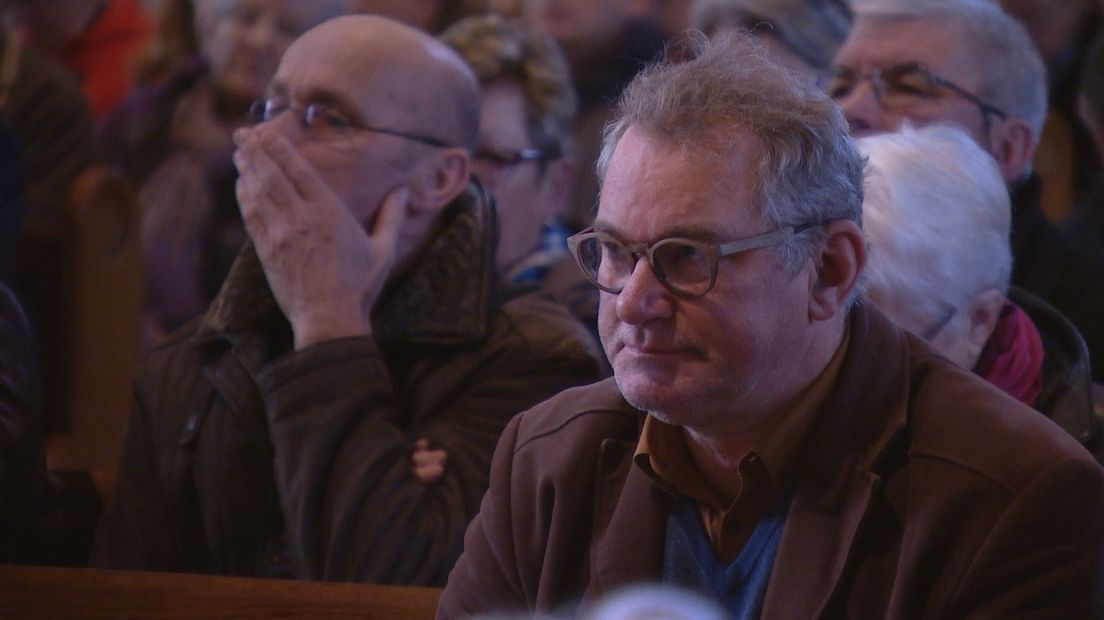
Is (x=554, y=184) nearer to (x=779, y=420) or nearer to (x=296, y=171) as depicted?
(x=296, y=171)

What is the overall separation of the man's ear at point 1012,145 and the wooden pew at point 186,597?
4.92 feet

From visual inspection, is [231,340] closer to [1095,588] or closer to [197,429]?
[197,429]

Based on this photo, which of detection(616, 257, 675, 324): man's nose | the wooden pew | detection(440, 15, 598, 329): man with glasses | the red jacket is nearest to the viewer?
the red jacket

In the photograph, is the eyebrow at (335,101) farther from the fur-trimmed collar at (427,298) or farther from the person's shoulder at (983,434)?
the person's shoulder at (983,434)

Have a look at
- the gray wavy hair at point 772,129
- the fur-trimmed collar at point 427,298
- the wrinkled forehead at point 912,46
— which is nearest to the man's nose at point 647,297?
the gray wavy hair at point 772,129

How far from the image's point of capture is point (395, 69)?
104 inches

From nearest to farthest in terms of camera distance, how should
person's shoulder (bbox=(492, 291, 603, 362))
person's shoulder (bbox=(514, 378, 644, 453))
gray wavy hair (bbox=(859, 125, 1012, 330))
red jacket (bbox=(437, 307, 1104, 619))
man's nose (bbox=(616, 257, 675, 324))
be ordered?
red jacket (bbox=(437, 307, 1104, 619)), man's nose (bbox=(616, 257, 675, 324)), person's shoulder (bbox=(514, 378, 644, 453)), gray wavy hair (bbox=(859, 125, 1012, 330)), person's shoulder (bbox=(492, 291, 603, 362))

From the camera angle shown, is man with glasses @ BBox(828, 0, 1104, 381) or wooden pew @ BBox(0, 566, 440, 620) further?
man with glasses @ BBox(828, 0, 1104, 381)

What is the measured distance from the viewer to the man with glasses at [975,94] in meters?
2.89

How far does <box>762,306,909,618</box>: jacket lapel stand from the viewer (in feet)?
5.46

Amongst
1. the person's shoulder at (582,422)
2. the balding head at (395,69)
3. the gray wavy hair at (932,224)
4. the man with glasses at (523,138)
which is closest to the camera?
the person's shoulder at (582,422)

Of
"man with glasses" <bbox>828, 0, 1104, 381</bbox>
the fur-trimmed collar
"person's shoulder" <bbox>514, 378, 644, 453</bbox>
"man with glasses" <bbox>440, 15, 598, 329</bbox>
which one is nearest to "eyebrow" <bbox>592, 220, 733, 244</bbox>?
"person's shoulder" <bbox>514, 378, 644, 453</bbox>

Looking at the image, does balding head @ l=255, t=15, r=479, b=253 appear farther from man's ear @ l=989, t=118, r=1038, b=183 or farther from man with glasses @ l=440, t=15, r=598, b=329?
man's ear @ l=989, t=118, r=1038, b=183

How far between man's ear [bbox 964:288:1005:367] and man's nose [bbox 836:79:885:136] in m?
0.61
